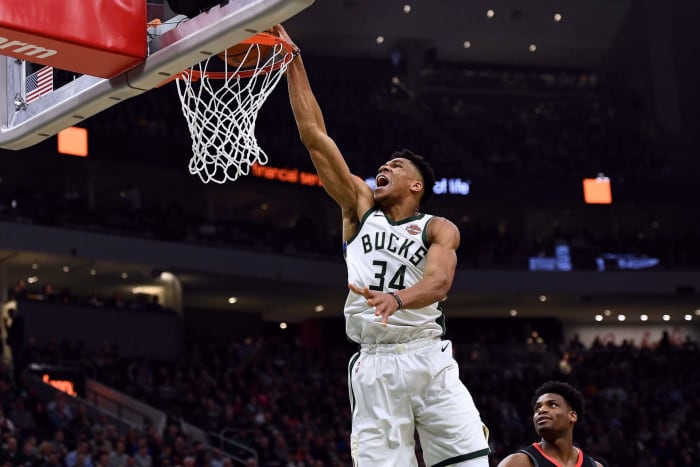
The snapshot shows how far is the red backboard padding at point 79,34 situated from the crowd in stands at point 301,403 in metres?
10.4

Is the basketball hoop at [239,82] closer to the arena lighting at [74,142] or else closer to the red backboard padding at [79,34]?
the red backboard padding at [79,34]

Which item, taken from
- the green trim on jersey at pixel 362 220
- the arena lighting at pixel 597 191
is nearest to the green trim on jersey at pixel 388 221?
the green trim on jersey at pixel 362 220

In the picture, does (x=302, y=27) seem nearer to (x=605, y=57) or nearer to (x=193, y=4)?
(x=605, y=57)

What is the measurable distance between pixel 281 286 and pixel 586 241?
964 centimetres

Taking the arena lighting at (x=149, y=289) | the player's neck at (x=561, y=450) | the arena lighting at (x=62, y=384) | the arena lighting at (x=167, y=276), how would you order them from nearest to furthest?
the player's neck at (x=561, y=450), the arena lighting at (x=62, y=384), the arena lighting at (x=167, y=276), the arena lighting at (x=149, y=289)

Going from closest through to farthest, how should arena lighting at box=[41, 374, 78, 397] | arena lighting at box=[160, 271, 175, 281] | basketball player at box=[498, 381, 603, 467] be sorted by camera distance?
1. basketball player at box=[498, 381, 603, 467]
2. arena lighting at box=[41, 374, 78, 397]
3. arena lighting at box=[160, 271, 175, 281]

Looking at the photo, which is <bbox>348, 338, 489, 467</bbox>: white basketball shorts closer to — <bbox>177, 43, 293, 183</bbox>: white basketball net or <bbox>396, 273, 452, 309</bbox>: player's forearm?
<bbox>396, 273, 452, 309</bbox>: player's forearm

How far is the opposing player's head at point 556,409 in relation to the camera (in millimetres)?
6625

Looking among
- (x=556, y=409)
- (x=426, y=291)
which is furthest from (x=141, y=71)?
(x=556, y=409)

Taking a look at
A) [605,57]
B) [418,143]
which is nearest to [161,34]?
[418,143]

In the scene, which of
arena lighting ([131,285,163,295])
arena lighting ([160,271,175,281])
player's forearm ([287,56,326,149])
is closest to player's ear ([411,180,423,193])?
player's forearm ([287,56,326,149])

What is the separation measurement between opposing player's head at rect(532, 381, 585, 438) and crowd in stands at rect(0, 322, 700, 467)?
10047 millimetres

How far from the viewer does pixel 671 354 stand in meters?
29.7

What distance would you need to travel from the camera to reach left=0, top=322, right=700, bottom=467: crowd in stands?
680 inches
